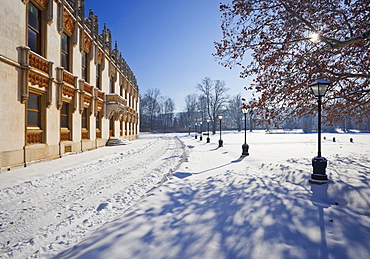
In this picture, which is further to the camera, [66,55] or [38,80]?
[66,55]

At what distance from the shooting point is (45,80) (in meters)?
9.72

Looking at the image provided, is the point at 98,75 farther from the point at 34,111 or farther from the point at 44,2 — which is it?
the point at 34,111

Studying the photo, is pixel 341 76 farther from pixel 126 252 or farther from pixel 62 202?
pixel 62 202

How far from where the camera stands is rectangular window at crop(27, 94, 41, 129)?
898 cm

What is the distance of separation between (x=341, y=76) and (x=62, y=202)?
10285 mm

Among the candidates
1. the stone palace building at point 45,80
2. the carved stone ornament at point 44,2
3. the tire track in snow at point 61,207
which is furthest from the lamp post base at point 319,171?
the carved stone ornament at point 44,2

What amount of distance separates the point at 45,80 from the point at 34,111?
1.74m

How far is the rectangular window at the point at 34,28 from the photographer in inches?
359

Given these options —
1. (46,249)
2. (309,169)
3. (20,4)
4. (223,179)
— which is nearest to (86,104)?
(20,4)

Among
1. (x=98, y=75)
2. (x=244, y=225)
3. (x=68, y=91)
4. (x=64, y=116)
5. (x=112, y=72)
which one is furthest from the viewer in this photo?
(x=112, y=72)

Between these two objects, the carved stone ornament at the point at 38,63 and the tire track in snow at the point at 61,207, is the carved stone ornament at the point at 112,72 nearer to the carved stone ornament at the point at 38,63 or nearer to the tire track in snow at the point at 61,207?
the carved stone ornament at the point at 38,63

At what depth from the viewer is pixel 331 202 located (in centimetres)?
424

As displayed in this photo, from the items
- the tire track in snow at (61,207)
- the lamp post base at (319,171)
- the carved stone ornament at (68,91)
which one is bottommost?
the tire track in snow at (61,207)

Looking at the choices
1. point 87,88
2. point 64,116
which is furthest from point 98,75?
point 64,116
